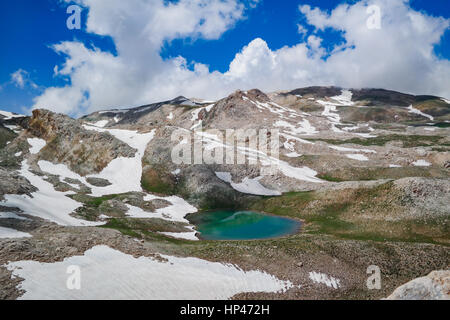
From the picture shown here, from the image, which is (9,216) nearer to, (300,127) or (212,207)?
(212,207)

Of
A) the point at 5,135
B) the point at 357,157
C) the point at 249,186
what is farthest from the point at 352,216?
the point at 5,135

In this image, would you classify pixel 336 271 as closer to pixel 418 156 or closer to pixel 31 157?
pixel 418 156

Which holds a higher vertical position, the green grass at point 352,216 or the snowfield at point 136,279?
the green grass at point 352,216

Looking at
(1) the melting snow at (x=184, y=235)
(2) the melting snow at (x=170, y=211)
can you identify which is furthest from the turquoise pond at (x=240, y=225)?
(2) the melting snow at (x=170, y=211)

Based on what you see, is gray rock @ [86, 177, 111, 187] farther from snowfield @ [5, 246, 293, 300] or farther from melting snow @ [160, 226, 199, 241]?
snowfield @ [5, 246, 293, 300]

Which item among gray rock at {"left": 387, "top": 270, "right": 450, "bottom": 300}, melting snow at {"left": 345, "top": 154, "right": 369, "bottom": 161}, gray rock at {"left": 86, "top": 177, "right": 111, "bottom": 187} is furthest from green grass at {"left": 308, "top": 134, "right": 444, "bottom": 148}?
gray rock at {"left": 387, "top": 270, "right": 450, "bottom": 300}

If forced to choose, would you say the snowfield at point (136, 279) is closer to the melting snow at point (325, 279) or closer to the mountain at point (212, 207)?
the mountain at point (212, 207)

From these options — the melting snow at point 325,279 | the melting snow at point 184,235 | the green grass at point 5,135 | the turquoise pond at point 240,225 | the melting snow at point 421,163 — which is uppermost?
the green grass at point 5,135
